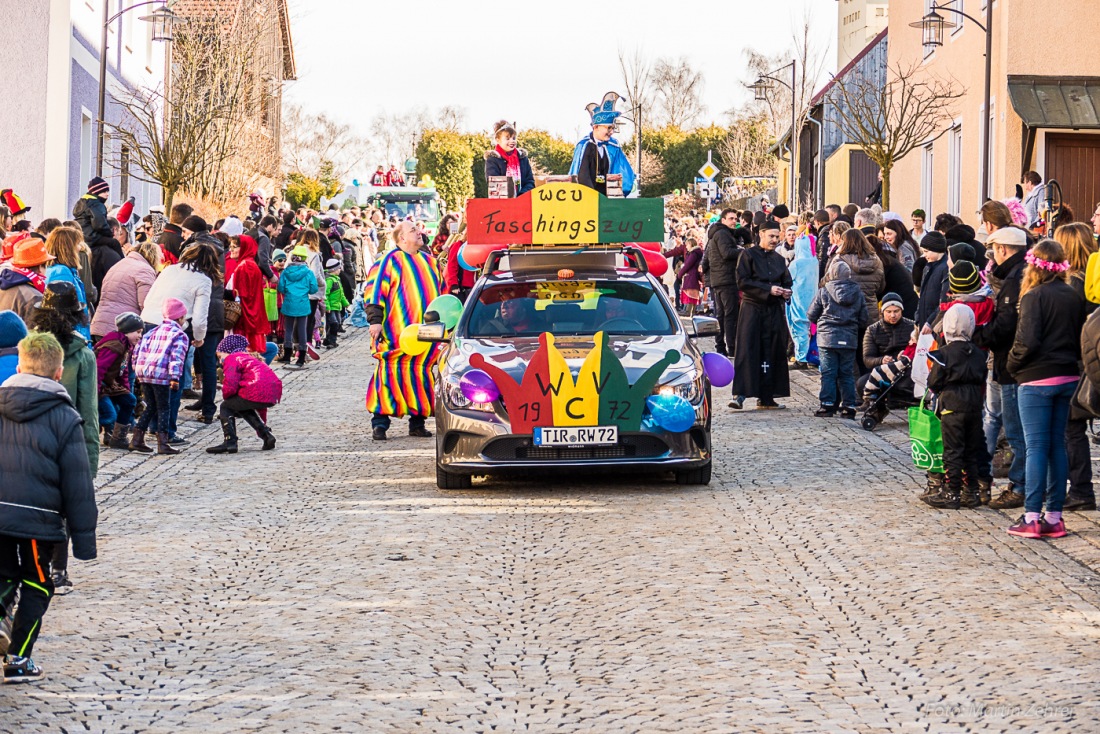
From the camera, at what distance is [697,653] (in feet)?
21.9

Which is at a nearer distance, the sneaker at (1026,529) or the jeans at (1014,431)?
the sneaker at (1026,529)

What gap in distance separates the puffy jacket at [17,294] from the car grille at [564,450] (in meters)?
3.07

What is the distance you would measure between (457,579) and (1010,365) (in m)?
3.60

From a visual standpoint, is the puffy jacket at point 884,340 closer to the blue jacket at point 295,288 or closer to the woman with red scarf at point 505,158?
the woman with red scarf at point 505,158

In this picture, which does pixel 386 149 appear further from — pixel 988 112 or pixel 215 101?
pixel 988 112

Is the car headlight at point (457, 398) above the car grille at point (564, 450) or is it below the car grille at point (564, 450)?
above

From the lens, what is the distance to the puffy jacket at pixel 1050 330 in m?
9.31

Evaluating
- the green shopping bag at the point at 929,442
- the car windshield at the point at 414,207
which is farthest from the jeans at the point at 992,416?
the car windshield at the point at 414,207

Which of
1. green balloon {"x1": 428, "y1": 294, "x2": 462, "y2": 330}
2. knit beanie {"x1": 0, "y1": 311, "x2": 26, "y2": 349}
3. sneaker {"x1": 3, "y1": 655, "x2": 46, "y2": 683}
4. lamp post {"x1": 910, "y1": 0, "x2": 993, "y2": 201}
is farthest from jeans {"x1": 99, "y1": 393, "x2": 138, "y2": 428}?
lamp post {"x1": 910, "y1": 0, "x2": 993, "y2": 201}

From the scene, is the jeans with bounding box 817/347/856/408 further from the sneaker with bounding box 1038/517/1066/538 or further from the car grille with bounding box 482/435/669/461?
the sneaker with bounding box 1038/517/1066/538

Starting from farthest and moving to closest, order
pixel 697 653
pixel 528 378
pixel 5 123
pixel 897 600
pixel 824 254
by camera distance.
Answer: pixel 5 123, pixel 824 254, pixel 528 378, pixel 897 600, pixel 697 653

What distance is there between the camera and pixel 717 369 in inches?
472

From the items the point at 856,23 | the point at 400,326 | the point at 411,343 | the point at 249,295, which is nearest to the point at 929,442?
the point at 411,343

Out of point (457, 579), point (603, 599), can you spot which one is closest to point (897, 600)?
point (603, 599)
